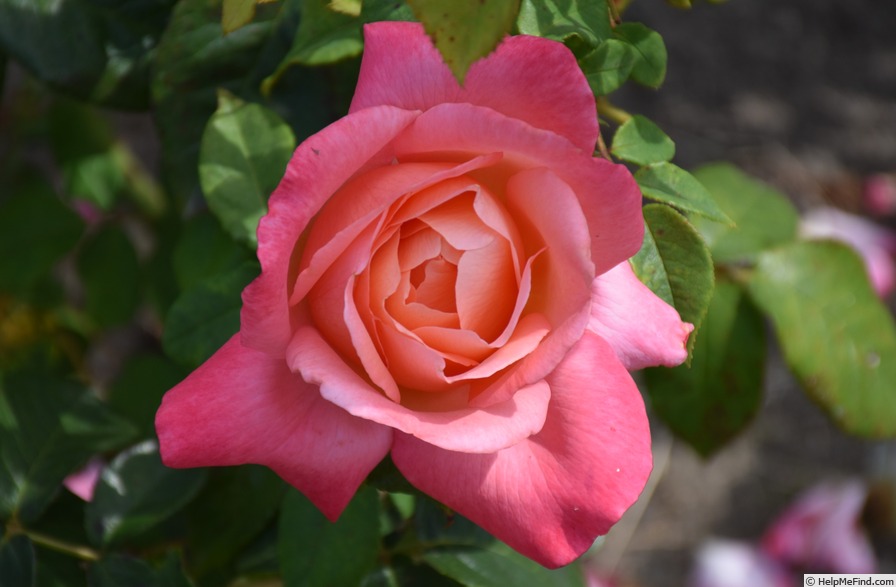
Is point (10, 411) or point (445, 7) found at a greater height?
point (445, 7)

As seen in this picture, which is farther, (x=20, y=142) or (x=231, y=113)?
(x=20, y=142)

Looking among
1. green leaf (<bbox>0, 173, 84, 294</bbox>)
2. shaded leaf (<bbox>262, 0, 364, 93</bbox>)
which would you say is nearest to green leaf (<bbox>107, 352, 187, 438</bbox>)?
green leaf (<bbox>0, 173, 84, 294</bbox>)

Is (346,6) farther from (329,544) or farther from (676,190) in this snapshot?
(329,544)

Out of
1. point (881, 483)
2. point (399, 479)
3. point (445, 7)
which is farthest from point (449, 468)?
point (881, 483)

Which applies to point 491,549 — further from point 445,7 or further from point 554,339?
point 445,7

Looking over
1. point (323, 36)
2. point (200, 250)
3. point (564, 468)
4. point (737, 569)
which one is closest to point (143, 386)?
point (200, 250)

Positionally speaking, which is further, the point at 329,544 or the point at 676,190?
the point at 329,544
